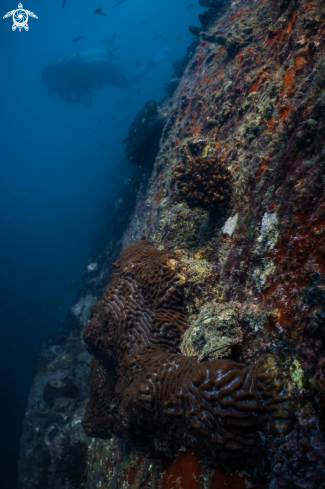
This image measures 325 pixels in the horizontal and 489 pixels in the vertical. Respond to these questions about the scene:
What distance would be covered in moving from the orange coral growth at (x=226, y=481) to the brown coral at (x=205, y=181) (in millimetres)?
3119

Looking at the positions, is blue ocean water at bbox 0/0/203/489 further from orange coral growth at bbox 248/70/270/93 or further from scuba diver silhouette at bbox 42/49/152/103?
orange coral growth at bbox 248/70/270/93

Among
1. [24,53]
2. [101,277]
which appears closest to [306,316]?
[101,277]

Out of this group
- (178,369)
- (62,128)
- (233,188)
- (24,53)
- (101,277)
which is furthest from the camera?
(62,128)

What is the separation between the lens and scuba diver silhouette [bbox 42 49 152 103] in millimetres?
31469

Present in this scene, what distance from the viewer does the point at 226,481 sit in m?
1.90

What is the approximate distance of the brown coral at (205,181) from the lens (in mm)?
3658

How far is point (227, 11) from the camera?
9.77 meters

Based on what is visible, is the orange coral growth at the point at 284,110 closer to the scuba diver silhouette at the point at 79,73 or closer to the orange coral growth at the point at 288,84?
the orange coral growth at the point at 288,84

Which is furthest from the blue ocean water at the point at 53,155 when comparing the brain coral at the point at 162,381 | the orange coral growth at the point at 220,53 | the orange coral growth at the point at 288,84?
the orange coral growth at the point at 288,84

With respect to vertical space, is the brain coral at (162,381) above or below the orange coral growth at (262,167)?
below

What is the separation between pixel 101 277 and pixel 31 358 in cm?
2555

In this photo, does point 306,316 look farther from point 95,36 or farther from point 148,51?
point 95,36

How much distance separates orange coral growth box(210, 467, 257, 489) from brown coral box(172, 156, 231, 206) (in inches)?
123

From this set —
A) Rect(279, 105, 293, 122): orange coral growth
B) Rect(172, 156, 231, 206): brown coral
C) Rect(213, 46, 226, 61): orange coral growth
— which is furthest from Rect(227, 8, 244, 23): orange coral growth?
Rect(279, 105, 293, 122): orange coral growth
